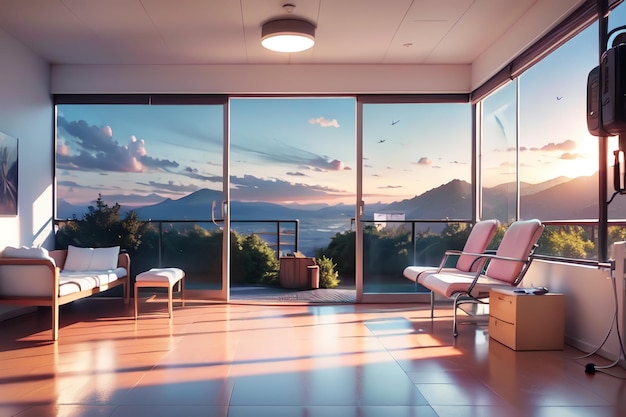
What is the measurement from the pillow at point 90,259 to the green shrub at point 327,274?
3266mm

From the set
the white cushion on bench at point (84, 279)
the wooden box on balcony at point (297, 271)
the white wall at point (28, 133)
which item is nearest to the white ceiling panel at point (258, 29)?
the white wall at point (28, 133)

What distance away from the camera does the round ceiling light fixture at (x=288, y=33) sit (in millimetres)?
4891

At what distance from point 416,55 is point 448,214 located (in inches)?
72.1

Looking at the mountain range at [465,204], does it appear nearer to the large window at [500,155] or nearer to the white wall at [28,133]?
the large window at [500,155]

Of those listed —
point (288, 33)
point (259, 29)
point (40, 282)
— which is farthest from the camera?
point (259, 29)

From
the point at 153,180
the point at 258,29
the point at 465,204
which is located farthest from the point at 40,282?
the point at 465,204

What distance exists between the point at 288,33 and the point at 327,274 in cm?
429

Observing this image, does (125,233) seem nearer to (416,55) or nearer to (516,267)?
(416,55)

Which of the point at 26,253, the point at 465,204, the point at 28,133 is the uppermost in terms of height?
the point at 28,133

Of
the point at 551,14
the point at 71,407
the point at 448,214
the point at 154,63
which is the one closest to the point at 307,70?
the point at 154,63

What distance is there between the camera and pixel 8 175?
17.3 ft

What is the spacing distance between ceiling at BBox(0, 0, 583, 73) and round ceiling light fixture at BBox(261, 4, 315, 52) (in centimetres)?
8

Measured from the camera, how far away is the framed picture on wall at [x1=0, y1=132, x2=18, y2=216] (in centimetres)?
515

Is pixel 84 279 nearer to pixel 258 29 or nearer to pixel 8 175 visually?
pixel 8 175
